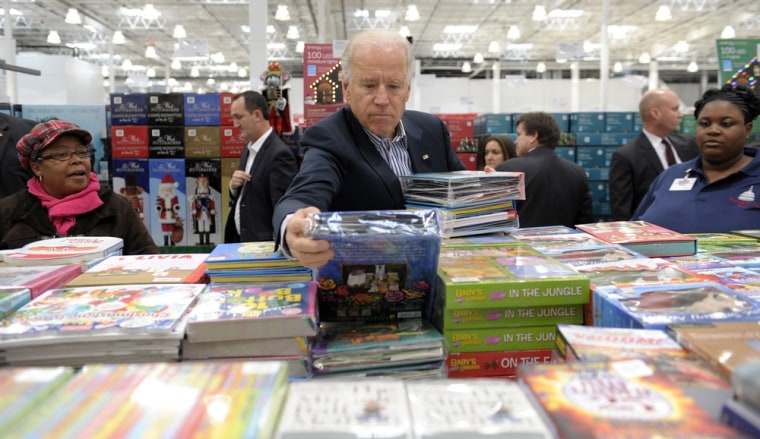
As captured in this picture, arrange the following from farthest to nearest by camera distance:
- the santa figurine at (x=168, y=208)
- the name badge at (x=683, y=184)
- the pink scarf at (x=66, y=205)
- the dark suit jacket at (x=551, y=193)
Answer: the santa figurine at (x=168, y=208), the dark suit jacket at (x=551, y=193), the name badge at (x=683, y=184), the pink scarf at (x=66, y=205)

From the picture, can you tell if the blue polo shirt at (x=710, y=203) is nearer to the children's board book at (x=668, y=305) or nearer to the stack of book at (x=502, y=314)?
the children's board book at (x=668, y=305)

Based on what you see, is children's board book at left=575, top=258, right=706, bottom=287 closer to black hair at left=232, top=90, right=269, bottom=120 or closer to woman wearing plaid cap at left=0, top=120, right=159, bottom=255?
woman wearing plaid cap at left=0, top=120, right=159, bottom=255

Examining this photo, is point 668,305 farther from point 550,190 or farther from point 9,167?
point 9,167

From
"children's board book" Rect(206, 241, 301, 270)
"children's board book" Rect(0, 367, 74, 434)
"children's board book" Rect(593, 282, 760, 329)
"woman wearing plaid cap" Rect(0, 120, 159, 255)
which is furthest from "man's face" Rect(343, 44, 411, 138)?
"woman wearing plaid cap" Rect(0, 120, 159, 255)

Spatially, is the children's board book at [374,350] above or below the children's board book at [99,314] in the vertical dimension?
below

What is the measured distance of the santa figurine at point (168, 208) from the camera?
6.43 meters

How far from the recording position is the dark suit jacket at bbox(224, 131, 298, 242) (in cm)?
446

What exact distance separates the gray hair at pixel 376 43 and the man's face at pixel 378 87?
0.02 m

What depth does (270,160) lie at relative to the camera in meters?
4.53

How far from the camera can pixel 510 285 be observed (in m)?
1.37

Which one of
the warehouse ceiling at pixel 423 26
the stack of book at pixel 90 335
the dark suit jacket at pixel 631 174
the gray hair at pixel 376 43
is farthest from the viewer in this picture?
the warehouse ceiling at pixel 423 26

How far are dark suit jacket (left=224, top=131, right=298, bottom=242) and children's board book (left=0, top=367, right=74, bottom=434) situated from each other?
345cm

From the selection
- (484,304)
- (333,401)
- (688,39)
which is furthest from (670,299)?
(688,39)

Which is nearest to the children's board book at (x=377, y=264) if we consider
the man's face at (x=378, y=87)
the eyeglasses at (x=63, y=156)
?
the man's face at (x=378, y=87)
